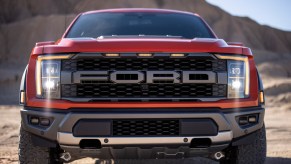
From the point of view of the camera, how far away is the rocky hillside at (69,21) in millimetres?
41616

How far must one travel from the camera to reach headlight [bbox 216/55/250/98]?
419 cm

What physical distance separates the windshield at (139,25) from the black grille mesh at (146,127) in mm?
1813

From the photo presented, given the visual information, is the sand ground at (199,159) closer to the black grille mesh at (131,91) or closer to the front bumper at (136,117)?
the front bumper at (136,117)

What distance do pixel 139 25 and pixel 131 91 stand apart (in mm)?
1959

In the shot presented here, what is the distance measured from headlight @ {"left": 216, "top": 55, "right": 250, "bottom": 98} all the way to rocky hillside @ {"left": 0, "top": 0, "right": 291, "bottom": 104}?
27993 mm

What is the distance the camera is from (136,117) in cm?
397

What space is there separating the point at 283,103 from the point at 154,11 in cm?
1852

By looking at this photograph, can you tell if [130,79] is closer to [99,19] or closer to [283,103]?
[99,19]

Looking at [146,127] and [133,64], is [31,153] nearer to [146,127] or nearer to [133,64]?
[146,127]

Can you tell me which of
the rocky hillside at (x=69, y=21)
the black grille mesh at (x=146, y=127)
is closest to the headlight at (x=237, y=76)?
the black grille mesh at (x=146, y=127)

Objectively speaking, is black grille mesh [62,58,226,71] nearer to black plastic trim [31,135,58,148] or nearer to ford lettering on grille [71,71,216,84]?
ford lettering on grille [71,71,216,84]

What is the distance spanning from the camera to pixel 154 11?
6.20m

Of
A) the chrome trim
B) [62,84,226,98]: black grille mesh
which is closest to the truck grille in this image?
[62,84,226,98]: black grille mesh

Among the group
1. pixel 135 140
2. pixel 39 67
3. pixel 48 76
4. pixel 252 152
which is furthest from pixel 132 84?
pixel 252 152
